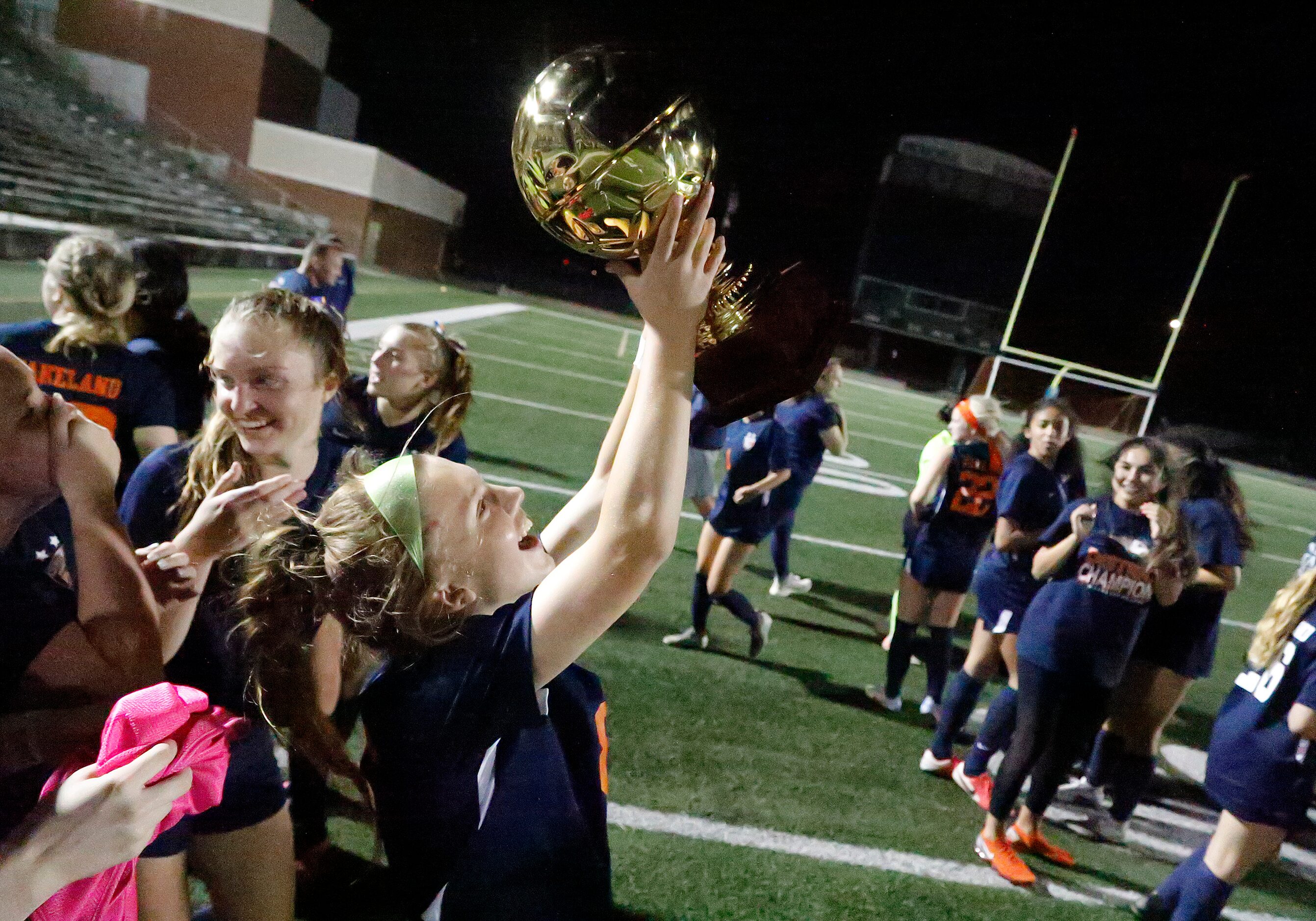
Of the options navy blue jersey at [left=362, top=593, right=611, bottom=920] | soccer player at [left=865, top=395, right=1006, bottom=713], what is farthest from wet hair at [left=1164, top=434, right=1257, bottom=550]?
navy blue jersey at [left=362, top=593, right=611, bottom=920]

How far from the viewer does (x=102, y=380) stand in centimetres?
198

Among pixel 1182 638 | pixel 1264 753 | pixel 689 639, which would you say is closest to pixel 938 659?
pixel 1182 638

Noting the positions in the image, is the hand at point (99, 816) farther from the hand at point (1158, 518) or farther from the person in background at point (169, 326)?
the hand at point (1158, 518)

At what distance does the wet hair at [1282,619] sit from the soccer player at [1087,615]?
0.40 meters

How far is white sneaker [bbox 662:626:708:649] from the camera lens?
396 cm

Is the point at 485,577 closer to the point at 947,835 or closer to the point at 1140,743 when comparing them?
the point at 947,835

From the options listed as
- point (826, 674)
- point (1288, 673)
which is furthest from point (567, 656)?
point (826, 674)

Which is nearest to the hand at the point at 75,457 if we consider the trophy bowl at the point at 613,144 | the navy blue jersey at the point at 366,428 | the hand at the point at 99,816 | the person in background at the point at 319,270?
the hand at the point at 99,816

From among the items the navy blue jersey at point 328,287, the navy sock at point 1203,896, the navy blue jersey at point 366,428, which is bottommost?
the navy sock at point 1203,896

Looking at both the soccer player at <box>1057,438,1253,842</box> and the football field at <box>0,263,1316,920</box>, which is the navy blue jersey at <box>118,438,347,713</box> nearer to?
the football field at <box>0,263,1316,920</box>

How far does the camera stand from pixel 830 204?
153cm

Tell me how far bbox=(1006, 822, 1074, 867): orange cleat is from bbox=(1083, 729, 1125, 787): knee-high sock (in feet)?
1.63

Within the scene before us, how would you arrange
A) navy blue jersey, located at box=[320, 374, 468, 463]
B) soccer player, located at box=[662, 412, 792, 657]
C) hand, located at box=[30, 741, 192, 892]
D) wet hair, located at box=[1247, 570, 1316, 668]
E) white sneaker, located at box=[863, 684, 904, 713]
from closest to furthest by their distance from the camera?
1. hand, located at box=[30, 741, 192, 892]
2. navy blue jersey, located at box=[320, 374, 468, 463]
3. wet hair, located at box=[1247, 570, 1316, 668]
4. white sneaker, located at box=[863, 684, 904, 713]
5. soccer player, located at box=[662, 412, 792, 657]

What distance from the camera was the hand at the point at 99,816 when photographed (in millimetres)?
670
